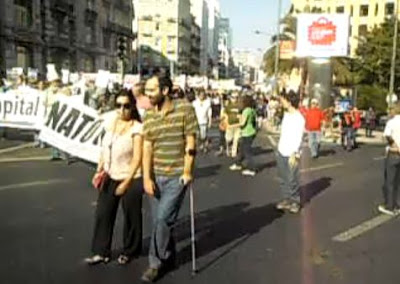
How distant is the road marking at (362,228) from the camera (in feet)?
31.5

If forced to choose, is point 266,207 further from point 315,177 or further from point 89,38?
point 89,38

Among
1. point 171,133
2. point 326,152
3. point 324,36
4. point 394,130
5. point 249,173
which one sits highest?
point 324,36

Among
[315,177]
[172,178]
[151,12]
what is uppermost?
[151,12]

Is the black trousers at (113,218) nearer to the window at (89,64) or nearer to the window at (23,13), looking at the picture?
the window at (23,13)

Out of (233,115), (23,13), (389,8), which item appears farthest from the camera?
(389,8)

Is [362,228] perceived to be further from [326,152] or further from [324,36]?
[324,36]

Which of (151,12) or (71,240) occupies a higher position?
(151,12)

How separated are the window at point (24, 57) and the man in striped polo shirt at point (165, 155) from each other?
57625 millimetres

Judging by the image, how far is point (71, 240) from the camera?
893cm

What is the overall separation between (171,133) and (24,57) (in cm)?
5958

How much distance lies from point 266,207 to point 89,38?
7731 centimetres

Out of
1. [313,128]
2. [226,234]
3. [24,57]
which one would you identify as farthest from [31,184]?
[24,57]

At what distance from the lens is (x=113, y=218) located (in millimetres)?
7961

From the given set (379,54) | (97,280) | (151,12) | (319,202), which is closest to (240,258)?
(97,280)
